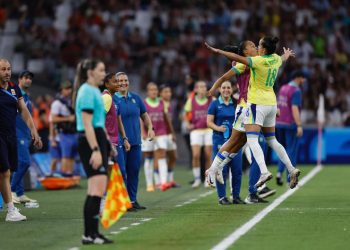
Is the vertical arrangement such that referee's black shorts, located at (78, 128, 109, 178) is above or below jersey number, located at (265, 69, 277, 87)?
below

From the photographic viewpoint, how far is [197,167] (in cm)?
2384

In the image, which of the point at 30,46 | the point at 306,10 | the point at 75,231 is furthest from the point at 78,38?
the point at 75,231

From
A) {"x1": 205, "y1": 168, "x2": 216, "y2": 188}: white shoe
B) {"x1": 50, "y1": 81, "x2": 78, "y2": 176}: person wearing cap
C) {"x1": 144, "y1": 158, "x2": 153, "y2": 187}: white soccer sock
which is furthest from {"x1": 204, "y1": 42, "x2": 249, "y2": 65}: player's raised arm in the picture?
{"x1": 50, "y1": 81, "x2": 78, "y2": 176}: person wearing cap

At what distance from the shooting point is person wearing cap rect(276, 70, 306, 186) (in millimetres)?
23047

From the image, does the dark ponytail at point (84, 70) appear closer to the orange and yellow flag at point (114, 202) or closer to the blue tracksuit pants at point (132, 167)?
the orange and yellow flag at point (114, 202)

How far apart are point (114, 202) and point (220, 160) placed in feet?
15.5

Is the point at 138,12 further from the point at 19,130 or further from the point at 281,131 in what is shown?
the point at 19,130

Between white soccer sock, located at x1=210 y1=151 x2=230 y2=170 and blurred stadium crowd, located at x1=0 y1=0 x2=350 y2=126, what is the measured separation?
16.0 meters

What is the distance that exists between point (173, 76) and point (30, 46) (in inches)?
174

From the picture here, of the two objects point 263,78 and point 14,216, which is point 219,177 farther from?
point 14,216

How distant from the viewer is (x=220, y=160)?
56.9 ft

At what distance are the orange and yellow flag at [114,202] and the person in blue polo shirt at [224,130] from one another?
199 inches

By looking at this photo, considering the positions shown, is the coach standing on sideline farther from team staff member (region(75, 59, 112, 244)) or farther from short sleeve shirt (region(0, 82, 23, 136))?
team staff member (region(75, 59, 112, 244))

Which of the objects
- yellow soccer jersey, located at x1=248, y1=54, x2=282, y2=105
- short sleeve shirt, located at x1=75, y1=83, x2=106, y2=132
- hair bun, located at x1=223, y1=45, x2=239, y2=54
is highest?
hair bun, located at x1=223, y1=45, x2=239, y2=54
